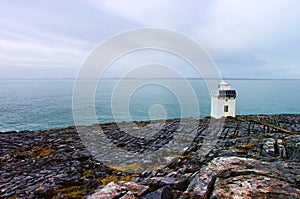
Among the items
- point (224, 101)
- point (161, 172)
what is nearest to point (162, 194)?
point (161, 172)

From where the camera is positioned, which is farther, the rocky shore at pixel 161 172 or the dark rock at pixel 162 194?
the rocky shore at pixel 161 172

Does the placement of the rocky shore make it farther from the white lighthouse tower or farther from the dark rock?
the white lighthouse tower

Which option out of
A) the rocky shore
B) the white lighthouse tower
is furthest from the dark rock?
the white lighthouse tower

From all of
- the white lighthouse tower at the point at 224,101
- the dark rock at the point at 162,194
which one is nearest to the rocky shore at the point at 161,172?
the dark rock at the point at 162,194

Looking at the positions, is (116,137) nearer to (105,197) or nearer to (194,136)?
(194,136)

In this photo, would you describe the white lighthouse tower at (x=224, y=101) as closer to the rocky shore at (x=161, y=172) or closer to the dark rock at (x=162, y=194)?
the rocky shore at (x=161, y=172)

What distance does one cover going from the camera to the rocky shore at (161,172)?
6.01 m

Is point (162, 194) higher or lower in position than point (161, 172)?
higher

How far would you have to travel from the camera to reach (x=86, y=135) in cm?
1463

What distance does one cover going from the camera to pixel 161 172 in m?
7.89

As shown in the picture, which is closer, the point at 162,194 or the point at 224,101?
the point at 162,194

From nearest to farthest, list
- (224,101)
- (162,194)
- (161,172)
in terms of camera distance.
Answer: (162,194)
(161,172)
(224,101)

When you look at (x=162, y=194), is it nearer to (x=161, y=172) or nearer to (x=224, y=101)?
(x=161, y=172)

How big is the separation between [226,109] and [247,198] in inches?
1226
